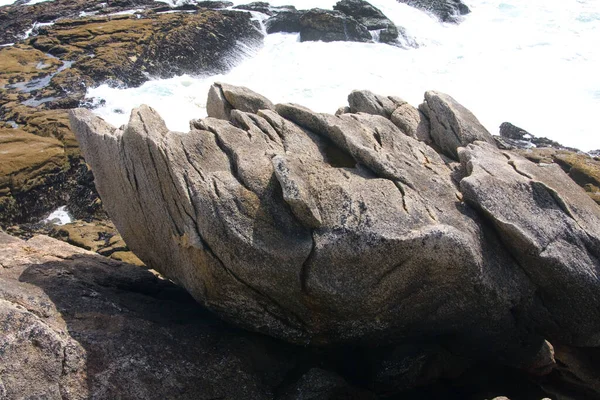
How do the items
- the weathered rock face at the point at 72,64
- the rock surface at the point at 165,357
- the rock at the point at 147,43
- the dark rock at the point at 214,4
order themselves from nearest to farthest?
the rock surface at the point at 165,357
the weathered rock face at the point at 72,64
the rock at the point at 147,43
the dark rock at the point at 214,4

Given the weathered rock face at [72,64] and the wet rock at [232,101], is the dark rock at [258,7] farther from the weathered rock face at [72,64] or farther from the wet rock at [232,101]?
the wet rock at [232,101]

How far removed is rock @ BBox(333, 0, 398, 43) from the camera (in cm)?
5516

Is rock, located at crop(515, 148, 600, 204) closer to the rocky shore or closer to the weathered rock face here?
the rocky shore

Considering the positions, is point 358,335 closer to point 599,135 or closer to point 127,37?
point 599,135

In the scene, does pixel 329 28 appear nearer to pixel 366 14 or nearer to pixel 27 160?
pixel 366 14

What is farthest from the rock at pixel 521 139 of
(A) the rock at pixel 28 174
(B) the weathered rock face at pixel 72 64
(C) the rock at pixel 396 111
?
(A) the rock at pixel 28 174

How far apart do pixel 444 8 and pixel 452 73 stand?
16.9 m

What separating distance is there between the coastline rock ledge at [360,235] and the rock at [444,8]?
51.9 m

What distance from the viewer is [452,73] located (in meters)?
48.8

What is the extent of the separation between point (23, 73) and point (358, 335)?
36930 millimetres

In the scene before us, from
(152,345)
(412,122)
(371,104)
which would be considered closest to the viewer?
(152,345)

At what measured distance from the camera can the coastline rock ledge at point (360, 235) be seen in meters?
11.3

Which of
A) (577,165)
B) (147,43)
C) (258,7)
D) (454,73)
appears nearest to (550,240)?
(577,165)

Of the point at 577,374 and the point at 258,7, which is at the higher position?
the point at 577,374
